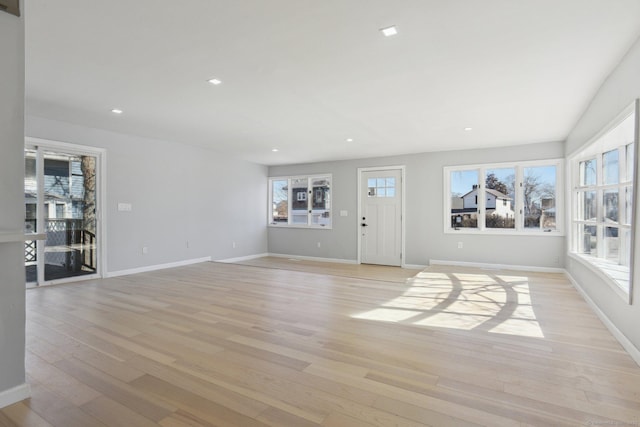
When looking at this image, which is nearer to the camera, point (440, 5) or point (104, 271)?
point (440, 5)

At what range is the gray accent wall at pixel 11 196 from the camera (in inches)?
72.0

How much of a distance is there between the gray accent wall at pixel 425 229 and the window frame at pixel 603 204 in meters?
0.77

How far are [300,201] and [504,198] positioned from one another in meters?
4.72

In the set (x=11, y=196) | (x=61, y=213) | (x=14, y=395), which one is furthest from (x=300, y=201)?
(x=14, y=395)

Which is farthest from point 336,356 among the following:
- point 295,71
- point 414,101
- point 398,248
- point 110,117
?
point 398,248

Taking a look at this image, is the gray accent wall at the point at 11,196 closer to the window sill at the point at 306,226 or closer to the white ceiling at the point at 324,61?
the white ceiling at the point at 324,61

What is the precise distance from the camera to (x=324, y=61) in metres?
2.87

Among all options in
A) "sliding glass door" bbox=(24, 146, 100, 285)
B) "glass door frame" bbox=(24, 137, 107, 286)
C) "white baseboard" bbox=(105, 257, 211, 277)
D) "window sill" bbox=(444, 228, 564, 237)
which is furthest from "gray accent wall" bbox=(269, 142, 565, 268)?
"sliding glass door" bbox=(24, 146, 100, 285)

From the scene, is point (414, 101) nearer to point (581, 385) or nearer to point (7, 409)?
point (581, 385)

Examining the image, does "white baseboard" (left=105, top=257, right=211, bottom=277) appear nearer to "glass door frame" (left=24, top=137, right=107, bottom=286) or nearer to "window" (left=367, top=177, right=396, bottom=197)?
"glass door frame" (left=24, top=137, right=107, bottom=286)

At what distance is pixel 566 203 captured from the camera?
5699 millimetres

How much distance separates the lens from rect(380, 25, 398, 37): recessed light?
236cm

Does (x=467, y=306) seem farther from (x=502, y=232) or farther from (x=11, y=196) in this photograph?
(x=11, y=196)

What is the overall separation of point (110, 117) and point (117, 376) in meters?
3.84
